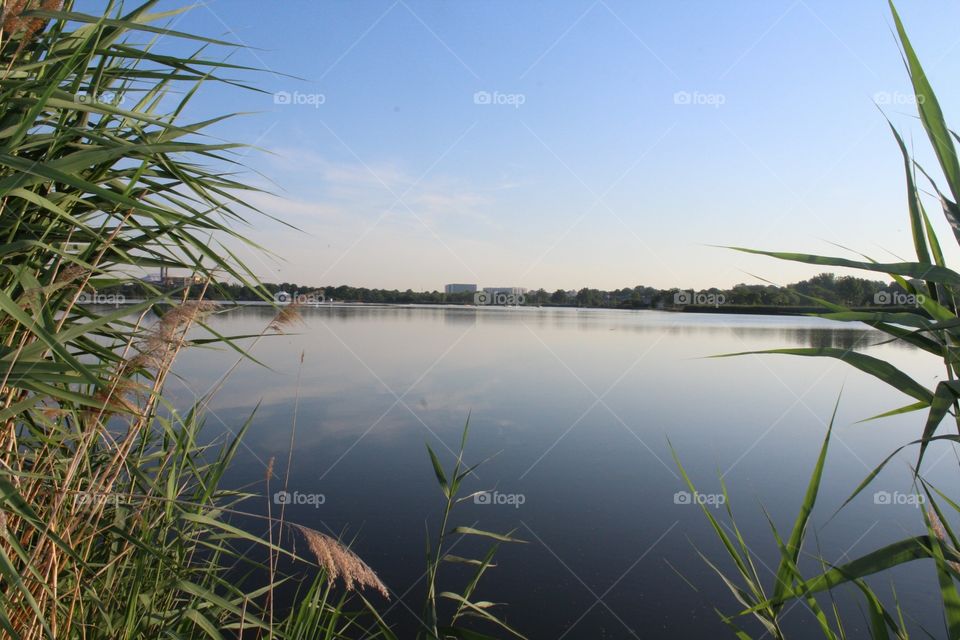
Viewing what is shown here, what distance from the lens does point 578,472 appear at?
5457 mm

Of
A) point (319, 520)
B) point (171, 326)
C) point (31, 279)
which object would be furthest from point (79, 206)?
point (319, 520)

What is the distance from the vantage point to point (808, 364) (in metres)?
14.0

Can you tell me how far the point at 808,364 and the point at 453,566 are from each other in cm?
1292

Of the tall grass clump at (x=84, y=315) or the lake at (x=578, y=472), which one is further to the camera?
the lake at (x=578, y=472)

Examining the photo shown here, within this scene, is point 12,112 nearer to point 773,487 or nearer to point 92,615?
point 92,615

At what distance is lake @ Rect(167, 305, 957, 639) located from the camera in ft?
11.8

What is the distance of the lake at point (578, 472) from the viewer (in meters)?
3.60
